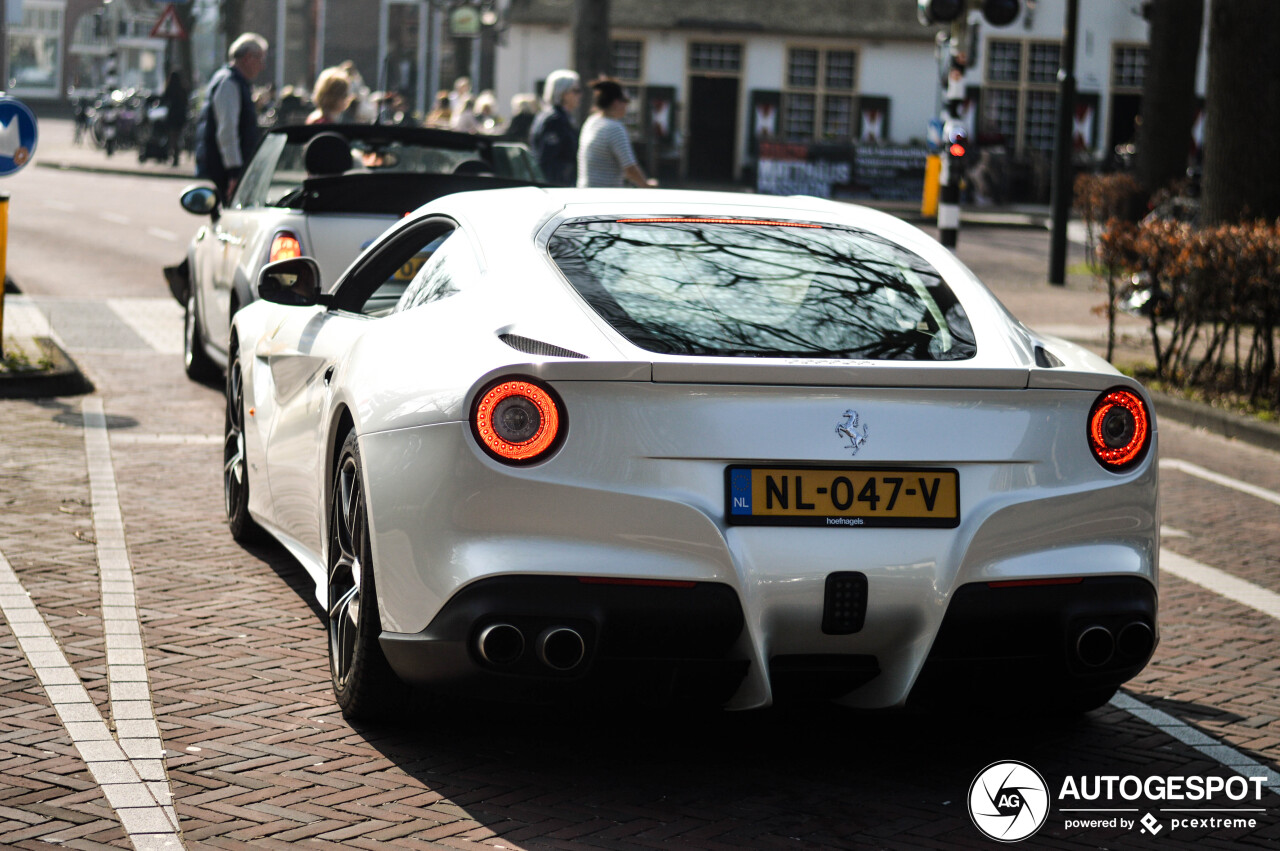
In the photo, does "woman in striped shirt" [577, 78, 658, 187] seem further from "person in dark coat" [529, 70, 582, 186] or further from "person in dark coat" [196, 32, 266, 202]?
"person in dark coat" [196, 32, 266, 202]

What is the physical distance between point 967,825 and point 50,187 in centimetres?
2844

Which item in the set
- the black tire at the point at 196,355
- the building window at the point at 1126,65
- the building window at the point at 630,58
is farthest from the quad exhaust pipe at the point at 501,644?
the building window at the point at 1126,65

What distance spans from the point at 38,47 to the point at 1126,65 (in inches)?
2227

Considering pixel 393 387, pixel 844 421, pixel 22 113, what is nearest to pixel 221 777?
pixel 393 387

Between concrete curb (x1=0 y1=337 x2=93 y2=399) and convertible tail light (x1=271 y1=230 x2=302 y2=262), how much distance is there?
1.90 metres

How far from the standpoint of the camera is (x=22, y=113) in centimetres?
1049

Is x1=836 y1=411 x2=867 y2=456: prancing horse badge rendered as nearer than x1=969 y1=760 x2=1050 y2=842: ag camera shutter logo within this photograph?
Yes

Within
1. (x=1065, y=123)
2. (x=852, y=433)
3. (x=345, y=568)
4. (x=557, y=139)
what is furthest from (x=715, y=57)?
(x=852, y=433)

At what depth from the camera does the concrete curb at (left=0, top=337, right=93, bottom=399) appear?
9.97m

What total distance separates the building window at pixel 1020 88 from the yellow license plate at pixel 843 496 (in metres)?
39.5

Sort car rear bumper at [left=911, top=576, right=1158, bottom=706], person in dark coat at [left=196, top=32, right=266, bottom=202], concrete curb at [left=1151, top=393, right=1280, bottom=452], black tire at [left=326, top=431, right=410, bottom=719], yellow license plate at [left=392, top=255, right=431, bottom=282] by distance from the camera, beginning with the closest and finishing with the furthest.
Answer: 1. car rear bumper at [left=911, top=576, right=1158, bottom=706]
2. black tire at [left=326, top=431, right=410, bottom=719]
3. yellow license plate at [left=392, top=255, right=431, bottom=282]
4. concrete curb at [left=1151, top=393, right=1280, bottom=452]
5. person in dark coat at [left=196, top=32, right=266, bottom=202]

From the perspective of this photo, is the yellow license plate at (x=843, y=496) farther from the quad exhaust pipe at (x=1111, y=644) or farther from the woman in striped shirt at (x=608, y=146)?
the woman in striped shirt at (x=608, y=146)

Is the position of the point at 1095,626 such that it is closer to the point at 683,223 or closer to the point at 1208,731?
the point at 1208,731

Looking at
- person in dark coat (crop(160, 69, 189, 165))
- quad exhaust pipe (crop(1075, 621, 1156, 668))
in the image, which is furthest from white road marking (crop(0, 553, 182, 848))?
person in dark coat (crop(160, 69, 189, 165))
